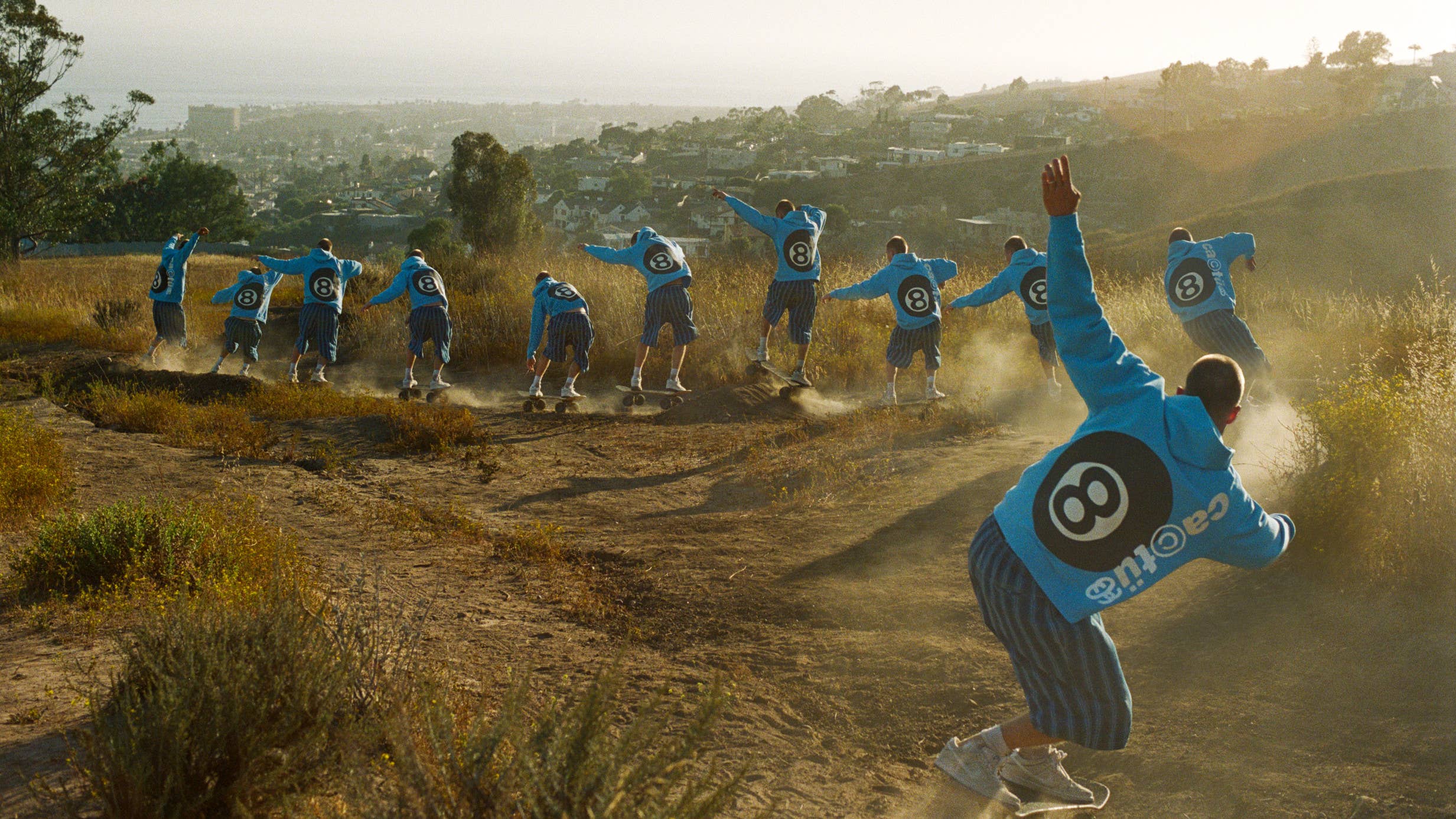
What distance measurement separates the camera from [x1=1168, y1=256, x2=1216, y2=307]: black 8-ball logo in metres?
8.90

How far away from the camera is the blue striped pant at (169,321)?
14.0 m

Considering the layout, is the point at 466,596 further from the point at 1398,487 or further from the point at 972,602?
the point at 1398,487

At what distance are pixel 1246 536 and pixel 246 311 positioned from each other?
13.6 meters

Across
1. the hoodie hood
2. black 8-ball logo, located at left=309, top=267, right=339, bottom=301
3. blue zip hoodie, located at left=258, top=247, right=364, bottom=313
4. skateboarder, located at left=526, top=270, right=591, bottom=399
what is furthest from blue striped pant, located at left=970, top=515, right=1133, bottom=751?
black 8-ball logo, located at left=309, top=267, right=339, bottom=301

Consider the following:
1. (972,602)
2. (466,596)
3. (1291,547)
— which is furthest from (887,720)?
(1291,547)

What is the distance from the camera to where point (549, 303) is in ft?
38.4

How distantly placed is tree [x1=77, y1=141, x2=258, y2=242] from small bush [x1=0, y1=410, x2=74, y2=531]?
1832 inches

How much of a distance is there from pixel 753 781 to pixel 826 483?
4655 millimetres

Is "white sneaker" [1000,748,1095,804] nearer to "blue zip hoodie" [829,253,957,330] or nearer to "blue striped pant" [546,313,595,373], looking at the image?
"blue zip hoodie" [829,253,957,330]

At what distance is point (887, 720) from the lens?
14.6 ft

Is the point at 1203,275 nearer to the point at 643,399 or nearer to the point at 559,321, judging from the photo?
the point at 643,399

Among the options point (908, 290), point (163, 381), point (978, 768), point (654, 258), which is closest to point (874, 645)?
point (978, 768)

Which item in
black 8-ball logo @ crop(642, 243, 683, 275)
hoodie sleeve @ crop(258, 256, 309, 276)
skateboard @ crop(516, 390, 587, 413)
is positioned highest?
black 8-ball logo @ crop(642, 243, 683, 275)

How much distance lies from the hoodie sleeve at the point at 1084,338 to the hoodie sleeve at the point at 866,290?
288 inches
